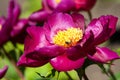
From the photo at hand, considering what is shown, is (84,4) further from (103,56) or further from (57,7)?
(103,56)

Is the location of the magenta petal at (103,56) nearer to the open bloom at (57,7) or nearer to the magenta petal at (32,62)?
the magenta petal at (32,62)

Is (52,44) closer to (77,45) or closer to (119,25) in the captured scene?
(77,45)

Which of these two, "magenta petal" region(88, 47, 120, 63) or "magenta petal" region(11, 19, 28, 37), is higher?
"magenta petal" region(88, 47, 120, 63)

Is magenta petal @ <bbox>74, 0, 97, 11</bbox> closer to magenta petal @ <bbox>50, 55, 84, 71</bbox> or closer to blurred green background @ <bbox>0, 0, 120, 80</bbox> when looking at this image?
blurred green background @ <bbox>0, 0, 120, 80</bbox>

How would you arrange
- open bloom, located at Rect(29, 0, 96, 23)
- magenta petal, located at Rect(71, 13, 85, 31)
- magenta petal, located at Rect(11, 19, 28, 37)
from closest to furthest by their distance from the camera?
magenta petal, located at Rect(71, 13, 85, 31)
open bloom, located at Rect(29, 0, 96, 23)
magenta petal, located at Rect(11, 19, 28, 37)

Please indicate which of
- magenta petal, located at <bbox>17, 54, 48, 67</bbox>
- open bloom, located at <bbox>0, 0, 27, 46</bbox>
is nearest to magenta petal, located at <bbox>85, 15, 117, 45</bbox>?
magenta petal, located at <bbox>17, 54, 48, 67</bbox>

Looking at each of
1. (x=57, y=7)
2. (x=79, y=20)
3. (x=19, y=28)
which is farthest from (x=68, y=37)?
(x=19, y=28)

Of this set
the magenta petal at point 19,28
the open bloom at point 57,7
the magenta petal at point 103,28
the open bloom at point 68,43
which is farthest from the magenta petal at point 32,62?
the magenta petal at point 19,28
